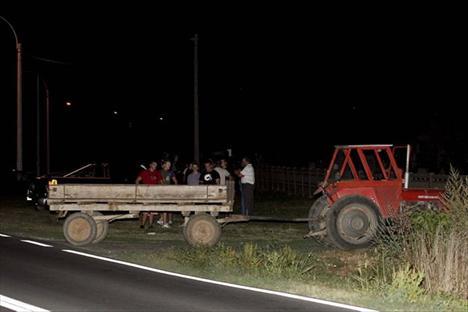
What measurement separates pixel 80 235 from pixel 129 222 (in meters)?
4.97

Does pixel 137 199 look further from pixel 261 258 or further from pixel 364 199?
pixel 364 199

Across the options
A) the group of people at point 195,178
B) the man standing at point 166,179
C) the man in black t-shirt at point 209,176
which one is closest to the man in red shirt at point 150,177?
the group of people at point 195,178

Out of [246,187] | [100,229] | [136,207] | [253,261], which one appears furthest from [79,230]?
[246,187]

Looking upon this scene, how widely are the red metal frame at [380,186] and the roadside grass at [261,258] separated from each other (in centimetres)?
118

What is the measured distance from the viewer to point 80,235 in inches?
650

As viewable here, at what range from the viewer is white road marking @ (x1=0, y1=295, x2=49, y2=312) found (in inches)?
371

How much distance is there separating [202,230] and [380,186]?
3.87 metres

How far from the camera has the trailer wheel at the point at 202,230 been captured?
16.3m

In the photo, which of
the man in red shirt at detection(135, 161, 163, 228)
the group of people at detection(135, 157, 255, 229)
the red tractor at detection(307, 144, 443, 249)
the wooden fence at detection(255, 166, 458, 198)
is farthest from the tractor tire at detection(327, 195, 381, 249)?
the wooden fence at detection(255, 166, 458, 198)

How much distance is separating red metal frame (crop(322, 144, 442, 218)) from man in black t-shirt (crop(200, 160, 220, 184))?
15.1ft

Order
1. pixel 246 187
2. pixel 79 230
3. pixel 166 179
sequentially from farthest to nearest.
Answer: pixel 246 187
pixel 166 179
pixel 79 230

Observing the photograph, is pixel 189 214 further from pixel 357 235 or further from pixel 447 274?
pixel 447 274

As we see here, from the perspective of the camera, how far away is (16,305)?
9672mm

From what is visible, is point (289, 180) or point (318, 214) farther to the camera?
point (289, 180)
